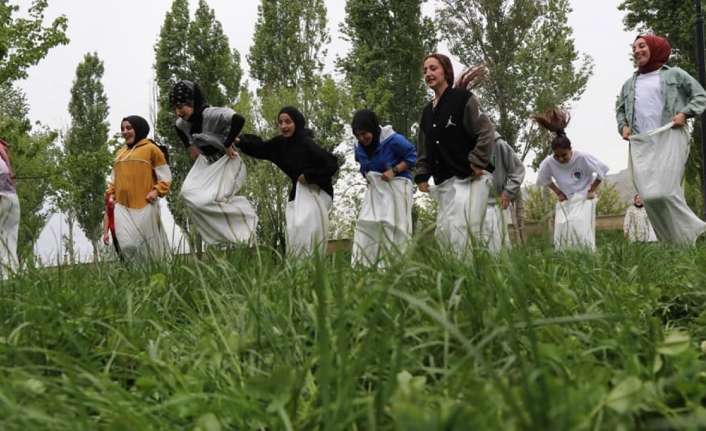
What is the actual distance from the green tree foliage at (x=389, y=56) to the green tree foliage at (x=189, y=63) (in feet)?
16.4

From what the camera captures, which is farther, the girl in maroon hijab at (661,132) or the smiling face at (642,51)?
the smiling face at (642,51)

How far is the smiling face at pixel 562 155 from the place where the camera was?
1074cm

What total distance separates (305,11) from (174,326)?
33.1 m

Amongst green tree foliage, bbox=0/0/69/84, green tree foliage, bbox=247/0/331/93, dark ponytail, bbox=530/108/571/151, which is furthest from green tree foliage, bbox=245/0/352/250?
dark ponytail, bbox=530/108/571/151

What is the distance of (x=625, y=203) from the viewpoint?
35.2 m

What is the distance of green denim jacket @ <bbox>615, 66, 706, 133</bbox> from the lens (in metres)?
7.27

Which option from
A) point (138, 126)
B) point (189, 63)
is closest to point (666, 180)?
point (138, 126)

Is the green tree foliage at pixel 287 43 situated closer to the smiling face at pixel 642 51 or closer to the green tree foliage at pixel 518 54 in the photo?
the green tree foliage at pixel 518 54

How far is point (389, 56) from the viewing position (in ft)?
103

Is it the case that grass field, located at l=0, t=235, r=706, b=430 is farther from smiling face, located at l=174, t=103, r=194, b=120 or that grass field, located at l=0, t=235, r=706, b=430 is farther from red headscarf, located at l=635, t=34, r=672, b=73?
smiling face, located at l=174, t=103, r=194, b=120

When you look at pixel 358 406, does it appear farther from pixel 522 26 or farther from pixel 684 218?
pixel 522 26

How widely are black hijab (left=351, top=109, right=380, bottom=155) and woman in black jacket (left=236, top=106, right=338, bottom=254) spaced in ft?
1.54

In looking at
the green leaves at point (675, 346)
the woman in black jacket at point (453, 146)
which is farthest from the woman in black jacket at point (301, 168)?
the green leaves at point (675, 346)

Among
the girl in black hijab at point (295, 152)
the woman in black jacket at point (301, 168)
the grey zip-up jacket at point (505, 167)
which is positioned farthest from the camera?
the grey zip-up jacket at point (505, 167)
